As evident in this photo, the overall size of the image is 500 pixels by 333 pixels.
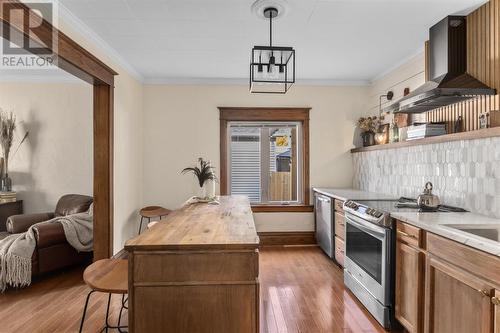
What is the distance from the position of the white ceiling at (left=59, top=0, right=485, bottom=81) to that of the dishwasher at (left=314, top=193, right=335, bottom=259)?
73.8 inches

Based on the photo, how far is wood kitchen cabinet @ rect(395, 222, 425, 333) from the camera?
2.08m

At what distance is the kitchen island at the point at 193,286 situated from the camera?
1563mm

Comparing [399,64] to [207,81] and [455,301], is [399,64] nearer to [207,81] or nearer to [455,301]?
[207,81]

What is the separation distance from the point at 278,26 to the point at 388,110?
1.36 m

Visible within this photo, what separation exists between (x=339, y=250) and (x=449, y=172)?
1.55 metres

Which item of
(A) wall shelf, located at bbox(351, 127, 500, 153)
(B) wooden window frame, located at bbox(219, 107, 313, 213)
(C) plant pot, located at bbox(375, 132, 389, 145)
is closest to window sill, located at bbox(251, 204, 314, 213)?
(B) wooden window frame, located at bbox(219, 107, 313, 213)

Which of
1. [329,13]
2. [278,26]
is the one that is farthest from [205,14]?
[329,13]

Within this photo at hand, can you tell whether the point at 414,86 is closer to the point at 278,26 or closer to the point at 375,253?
the point at 278,26

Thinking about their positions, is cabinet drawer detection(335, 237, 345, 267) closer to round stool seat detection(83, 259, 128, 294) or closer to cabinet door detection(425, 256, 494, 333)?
cabinet door detection(425, 256, 494, 333)

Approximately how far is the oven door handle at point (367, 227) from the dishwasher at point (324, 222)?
851 mm

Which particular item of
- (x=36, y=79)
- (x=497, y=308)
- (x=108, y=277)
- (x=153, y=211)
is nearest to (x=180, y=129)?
(x=153, y=211)

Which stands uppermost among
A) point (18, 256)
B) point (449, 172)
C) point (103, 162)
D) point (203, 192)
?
point (103, 162)

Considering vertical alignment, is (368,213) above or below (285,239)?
above

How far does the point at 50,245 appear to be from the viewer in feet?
11.0
